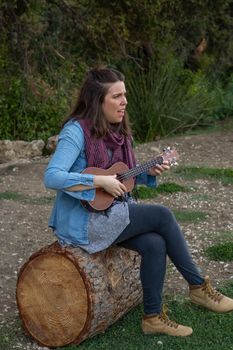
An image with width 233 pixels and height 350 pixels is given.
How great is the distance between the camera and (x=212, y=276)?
5.62 m

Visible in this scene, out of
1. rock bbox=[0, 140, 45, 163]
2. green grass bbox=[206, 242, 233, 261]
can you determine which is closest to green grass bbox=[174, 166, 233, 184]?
rock bbox=[0, 140, 45, 163]

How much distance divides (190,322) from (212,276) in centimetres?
90

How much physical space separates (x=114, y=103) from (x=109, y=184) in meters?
0.48

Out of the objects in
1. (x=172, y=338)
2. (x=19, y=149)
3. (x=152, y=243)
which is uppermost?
(x=152, y=243)

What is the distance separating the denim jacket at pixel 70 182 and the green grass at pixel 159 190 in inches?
139

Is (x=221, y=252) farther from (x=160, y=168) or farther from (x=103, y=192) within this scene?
(x=103, y=192)

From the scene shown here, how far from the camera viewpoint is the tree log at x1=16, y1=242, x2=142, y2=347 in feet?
14.5

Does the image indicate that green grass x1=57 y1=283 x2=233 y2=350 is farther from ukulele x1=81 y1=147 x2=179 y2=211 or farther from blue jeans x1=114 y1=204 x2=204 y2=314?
ukulele x1=81 y1=147 x2=179 y2=211

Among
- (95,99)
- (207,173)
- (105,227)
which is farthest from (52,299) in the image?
(207,173)

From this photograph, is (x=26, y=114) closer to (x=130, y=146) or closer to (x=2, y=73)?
(x=2, y=73)

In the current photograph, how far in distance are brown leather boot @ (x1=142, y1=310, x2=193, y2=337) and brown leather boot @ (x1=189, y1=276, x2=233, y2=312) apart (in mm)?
268

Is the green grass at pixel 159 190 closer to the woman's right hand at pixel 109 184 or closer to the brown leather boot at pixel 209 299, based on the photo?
the brown leather boot at pixel 209 299

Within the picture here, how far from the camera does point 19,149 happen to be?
36.1 feet

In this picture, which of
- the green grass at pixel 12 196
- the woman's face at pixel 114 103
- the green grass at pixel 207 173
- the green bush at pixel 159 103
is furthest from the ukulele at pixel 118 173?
the green bush at pixel 159 103
